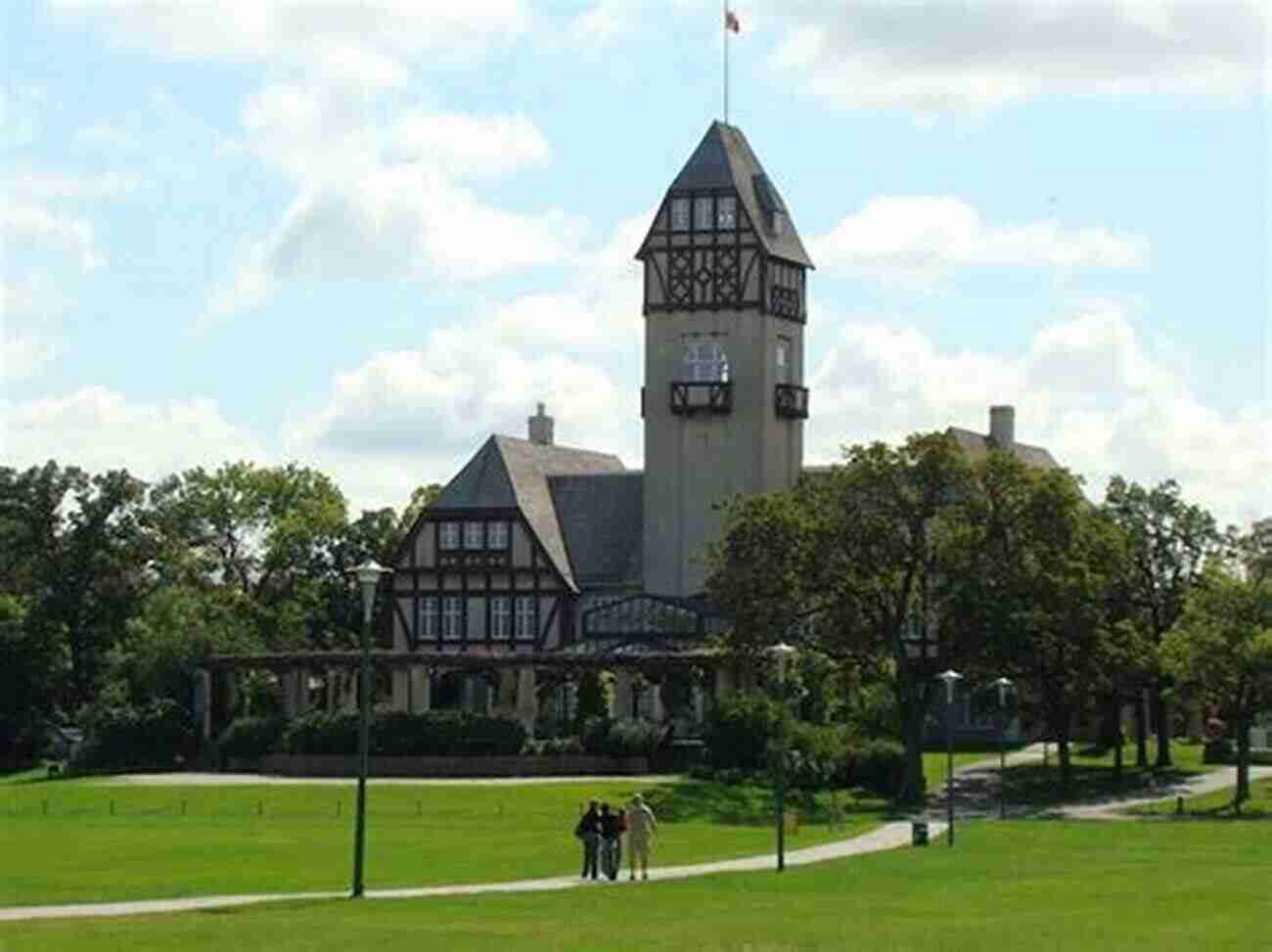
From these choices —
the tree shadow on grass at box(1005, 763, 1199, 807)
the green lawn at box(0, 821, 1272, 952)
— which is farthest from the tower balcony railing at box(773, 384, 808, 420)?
the green lawn at box(0, 821, 1272, 952)

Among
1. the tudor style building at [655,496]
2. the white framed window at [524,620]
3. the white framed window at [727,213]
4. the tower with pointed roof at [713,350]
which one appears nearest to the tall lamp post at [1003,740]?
the tudor style building at [655,496]

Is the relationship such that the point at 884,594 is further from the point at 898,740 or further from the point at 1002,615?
the point at 898,740

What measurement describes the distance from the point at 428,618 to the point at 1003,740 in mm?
24880

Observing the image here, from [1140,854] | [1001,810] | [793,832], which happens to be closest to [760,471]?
[1001,810]

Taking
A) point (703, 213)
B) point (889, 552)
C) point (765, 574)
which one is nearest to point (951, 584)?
point (889, 552)

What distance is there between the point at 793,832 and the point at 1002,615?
745 inches

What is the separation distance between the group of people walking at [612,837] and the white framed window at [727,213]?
62409 millimetres

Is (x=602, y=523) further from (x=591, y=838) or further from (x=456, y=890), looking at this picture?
(x=456, y=890)

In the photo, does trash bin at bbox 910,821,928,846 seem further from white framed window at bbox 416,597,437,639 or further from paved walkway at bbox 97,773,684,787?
white framed window at bbox 416,597,437,639

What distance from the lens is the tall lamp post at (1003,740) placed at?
271ft

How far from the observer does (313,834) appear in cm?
6600

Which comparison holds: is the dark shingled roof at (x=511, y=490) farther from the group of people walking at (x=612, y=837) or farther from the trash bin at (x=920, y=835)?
the group of people walking at (x=612, y=837)

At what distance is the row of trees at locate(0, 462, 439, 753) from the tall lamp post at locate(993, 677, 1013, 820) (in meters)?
30.3

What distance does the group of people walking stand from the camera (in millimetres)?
51312
